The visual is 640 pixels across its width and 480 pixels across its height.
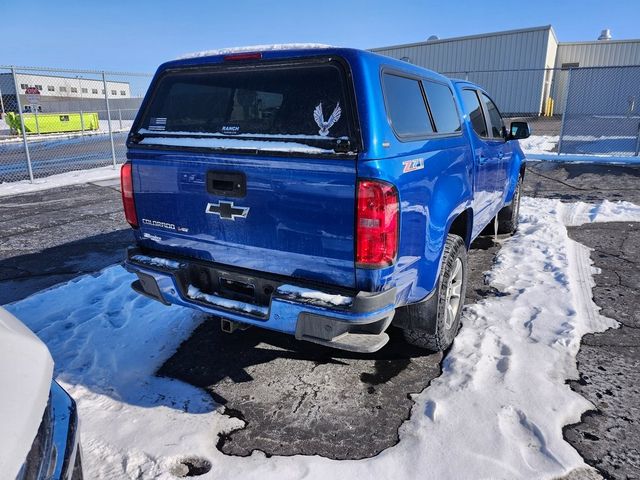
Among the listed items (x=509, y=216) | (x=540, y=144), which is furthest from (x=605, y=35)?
(x=509, y=216)

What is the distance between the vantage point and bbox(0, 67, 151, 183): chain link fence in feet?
39.3

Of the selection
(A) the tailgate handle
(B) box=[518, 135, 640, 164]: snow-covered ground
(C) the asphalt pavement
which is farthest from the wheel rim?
(C) the asphalt pavement

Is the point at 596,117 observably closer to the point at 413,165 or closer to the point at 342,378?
the point at 413,165

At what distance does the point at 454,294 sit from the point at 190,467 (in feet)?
7.24

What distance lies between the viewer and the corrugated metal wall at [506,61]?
82.1 feet

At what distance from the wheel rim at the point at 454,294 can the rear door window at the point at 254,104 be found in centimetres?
151

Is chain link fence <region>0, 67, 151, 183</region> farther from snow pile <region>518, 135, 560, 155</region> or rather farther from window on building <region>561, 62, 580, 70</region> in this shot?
window on building <region>561, 62, 580, 70</region>

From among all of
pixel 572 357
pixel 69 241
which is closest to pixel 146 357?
pixel 572 357

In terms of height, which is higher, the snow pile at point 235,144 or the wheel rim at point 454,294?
the snow pile at point 235,144

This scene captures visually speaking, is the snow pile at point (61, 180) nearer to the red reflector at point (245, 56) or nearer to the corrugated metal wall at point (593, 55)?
the red reflector at point (245, 56)

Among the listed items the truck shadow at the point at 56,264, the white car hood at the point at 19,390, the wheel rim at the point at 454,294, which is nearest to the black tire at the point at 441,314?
the wheel rim at the point at 454,294

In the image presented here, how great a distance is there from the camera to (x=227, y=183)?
2658 mm

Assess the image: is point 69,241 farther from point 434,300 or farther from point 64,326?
point 434,300

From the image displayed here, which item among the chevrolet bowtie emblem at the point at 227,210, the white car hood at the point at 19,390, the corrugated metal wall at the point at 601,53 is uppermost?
the corrugated metal wall at the point at 601,53
